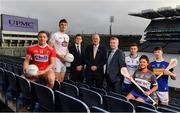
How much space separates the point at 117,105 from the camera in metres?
3.06

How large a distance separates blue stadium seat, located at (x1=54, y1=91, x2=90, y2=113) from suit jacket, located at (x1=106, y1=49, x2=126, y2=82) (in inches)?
99.5

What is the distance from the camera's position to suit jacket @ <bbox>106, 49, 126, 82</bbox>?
532cm

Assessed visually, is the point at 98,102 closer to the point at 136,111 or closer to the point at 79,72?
the point at 136,111

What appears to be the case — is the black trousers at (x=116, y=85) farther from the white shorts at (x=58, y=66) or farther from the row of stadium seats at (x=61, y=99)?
the row of stadium seats at (x=61, y=99)

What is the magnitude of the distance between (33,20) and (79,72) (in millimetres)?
56462

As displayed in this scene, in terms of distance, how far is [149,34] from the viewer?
39.7m

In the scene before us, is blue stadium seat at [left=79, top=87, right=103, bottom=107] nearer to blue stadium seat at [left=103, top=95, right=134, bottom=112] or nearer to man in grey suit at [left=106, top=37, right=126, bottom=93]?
blue stadium seat at [left=103, top=95, right=134, bottom=112]

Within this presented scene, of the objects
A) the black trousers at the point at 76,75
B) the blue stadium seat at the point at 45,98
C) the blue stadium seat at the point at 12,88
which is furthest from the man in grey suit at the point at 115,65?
the blue stadium seat at the point at 45,98

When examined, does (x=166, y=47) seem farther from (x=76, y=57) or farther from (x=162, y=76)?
(x=162, y=76)

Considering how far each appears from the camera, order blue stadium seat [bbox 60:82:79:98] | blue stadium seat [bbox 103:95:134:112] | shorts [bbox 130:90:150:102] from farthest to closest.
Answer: shorts [bbox 130:90:150:102] → blue stadium seat [bbox 60:82:79:98] → blue stadium seat [bbox 103:95:134:112]

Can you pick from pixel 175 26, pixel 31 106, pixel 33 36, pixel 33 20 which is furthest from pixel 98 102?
pixel 33 36

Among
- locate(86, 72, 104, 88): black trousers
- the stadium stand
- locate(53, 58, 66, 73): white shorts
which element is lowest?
locate(86, 72, 104, 88): black trousers

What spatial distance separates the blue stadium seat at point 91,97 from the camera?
3431 mm

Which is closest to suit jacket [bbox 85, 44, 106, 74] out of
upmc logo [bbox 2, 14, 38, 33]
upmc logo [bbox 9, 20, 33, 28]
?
upmc logo [bbox 2, 14, 38, 33]
